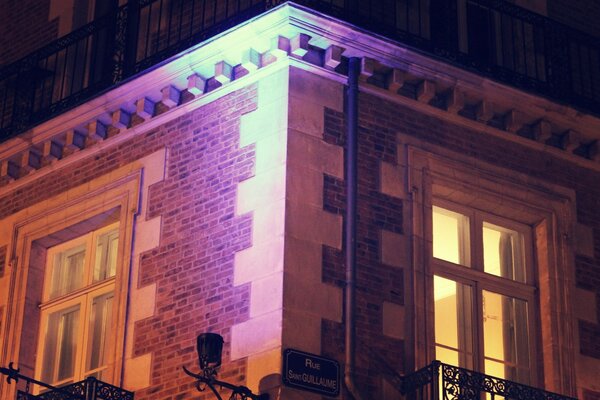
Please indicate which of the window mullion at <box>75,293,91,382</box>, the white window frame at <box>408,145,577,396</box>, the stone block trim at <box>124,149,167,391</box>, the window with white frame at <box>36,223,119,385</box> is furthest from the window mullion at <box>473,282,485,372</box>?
the window mullion at <box>75,293,91,382</box>

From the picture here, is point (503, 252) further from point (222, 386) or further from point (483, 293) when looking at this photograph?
point (222, 386)

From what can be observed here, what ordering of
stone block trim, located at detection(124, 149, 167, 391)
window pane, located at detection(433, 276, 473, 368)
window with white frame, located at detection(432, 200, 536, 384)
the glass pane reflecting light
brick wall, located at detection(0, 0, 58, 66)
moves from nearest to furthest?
stone block trim, located at detection(124, 149, 167, 391), window pane, located at detection(433, 276, 473, 368), window with white frame, located at detection(432, 200, 536, 384), the glass pane reflecting light, brick wall, located at detection(0, 0, 58, 66)

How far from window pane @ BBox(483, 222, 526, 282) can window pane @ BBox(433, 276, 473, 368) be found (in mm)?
549

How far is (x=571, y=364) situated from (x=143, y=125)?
4641 millimetres

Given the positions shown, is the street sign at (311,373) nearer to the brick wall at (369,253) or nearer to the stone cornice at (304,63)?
the brick wall at (369,253)

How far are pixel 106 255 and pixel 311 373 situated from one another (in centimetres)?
337

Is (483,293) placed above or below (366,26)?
below

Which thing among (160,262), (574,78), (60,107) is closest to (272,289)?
(160,262)

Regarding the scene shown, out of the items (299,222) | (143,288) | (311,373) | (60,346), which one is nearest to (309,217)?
(299,222)

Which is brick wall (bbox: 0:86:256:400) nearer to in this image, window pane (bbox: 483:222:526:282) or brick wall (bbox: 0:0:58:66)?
window pane (bbox: 483:222:526:282)

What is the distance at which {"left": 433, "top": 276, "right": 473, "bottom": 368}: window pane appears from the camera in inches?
571

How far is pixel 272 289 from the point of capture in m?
13.3

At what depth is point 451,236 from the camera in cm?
1509

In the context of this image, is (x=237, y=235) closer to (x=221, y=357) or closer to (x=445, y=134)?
(x=221, y=357)
